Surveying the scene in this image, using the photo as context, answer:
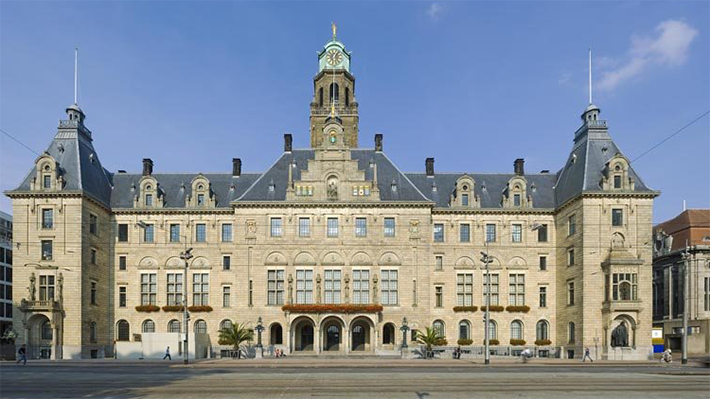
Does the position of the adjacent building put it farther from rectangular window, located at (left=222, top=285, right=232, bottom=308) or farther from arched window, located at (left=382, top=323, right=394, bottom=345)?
rectangular window, located at (left=222, top=285, right=232, bottom=308)

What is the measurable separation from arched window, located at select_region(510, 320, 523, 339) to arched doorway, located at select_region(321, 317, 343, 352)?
17151 millimetres

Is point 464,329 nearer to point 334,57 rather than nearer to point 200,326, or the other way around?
point 200,326

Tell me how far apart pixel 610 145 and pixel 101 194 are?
51127 millimetres

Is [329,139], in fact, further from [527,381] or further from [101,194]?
[527,381]

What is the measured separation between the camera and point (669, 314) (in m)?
70.5

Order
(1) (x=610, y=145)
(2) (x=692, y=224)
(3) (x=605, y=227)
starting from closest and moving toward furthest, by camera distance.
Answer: (3) (x=605, y=227), (1) (x=610, y=145), (2) (x=692, y=224)

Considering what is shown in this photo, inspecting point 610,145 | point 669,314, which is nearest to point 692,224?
point 669,314

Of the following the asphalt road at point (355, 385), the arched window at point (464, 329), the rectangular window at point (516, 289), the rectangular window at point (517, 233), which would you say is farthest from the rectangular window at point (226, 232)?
the asphalt road at point (355, 385)

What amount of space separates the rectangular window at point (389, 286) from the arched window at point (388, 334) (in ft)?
7.89

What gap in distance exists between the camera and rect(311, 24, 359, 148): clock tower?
77062mm

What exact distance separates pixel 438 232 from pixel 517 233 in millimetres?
8152

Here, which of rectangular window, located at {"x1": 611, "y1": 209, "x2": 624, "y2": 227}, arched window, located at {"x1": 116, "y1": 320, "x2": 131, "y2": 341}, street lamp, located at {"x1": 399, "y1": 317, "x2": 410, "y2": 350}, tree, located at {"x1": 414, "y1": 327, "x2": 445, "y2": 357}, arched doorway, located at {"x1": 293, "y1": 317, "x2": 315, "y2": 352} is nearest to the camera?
tree, located at {"x1": 414, "y1": 327, "x2": 445, "y2": 357}

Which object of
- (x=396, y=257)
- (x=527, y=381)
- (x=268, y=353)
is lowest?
(x=268, y=353)

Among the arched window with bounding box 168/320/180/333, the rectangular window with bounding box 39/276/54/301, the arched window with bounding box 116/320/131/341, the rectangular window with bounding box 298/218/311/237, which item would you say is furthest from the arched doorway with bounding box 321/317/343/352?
the rectangular window with bounding box 39/276/54/301
